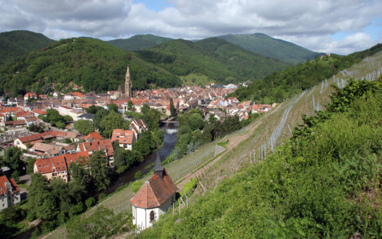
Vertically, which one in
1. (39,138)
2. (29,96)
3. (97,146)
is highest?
(29,96)

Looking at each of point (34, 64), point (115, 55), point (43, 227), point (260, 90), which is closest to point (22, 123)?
point (43, 227)

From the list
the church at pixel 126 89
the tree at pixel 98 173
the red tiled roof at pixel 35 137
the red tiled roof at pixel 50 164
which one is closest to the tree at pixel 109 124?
the red tiled roof at pixel 35 137

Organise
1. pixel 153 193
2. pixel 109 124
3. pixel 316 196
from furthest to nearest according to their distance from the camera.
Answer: pixel 109 124
pixel 153 193
pixel 316 196

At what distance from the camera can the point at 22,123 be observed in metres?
45.9

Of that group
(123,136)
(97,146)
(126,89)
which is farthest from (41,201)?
(126,89)

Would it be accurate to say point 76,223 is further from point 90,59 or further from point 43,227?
point 90,59

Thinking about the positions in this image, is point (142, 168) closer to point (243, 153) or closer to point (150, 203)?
point (150, 203)

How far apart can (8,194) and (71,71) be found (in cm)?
7797

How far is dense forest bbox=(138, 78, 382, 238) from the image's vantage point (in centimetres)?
352

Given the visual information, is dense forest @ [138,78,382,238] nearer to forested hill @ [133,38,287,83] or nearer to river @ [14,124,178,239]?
river @ [14,124,178,239]

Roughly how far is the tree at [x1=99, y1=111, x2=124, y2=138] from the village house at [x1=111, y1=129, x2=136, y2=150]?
358 cm

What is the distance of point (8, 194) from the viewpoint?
22891mm

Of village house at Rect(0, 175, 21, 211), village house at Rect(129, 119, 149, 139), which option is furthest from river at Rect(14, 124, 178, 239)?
village house at Rect(0, 175, 21, 211)

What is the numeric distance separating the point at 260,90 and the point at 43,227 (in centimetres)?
4744
